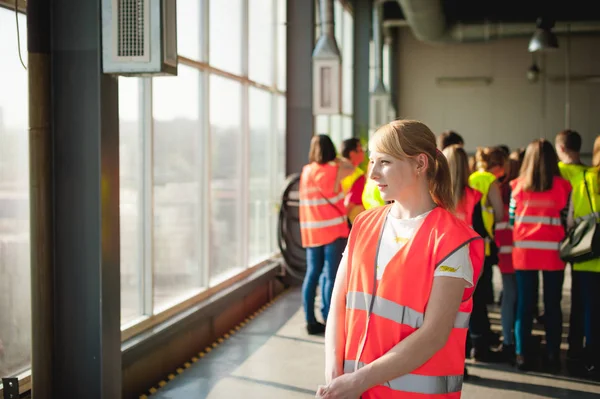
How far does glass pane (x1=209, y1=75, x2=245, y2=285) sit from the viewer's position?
18.8 feet

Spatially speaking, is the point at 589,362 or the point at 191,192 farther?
the point at 191,192

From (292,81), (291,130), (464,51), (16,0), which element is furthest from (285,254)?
(464,51)

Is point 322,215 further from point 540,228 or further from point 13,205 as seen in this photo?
point 13,205

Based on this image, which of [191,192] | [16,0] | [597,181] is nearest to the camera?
[16,0]

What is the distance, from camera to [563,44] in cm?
1579

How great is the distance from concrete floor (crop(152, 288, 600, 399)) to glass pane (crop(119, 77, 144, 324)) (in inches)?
23.5

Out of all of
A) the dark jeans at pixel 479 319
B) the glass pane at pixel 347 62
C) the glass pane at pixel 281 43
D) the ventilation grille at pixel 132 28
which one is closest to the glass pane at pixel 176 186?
the ventilation grille at pixel 132 28

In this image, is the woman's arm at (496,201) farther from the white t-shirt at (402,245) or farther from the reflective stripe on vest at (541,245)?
the white t-shirt at (402,245)

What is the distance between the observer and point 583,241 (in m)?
4.24

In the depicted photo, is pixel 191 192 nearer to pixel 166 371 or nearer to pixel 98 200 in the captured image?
pixel 166 371

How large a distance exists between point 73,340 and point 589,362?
3360 millimetres

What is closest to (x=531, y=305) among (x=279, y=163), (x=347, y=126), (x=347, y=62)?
(x=279, y=163)

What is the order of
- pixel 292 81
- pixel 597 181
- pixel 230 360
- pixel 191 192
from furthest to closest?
1. pixel 292 81
2. pixel 191 192
3. pixel 230 360
4. pixel 597 181

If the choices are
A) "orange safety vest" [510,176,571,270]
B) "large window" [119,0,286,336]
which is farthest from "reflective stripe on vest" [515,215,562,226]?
"large window" [119,0,286,336]
